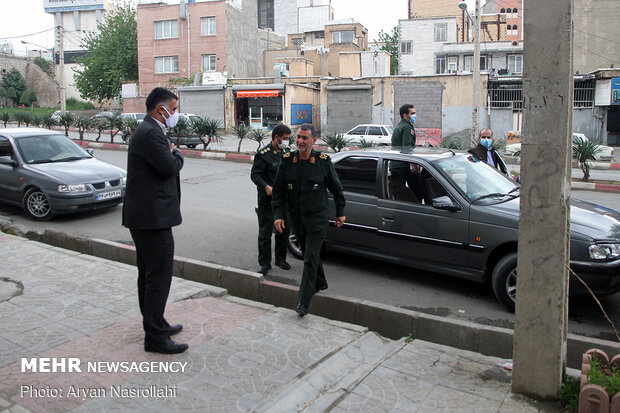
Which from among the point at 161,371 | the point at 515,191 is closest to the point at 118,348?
the point at 161,371

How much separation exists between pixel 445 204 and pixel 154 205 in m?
3.31

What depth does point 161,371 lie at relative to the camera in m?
3.80

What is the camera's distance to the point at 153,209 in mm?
3951

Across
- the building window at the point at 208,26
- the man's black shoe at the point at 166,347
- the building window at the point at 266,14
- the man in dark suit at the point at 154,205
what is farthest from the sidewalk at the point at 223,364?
the building window at the point at 266,14

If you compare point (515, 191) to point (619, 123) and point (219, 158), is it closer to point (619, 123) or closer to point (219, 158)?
point (219, 158)

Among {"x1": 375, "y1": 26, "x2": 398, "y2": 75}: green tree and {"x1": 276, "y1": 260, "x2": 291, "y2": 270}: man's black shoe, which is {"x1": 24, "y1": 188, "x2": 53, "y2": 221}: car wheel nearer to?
{"x1": 276, "y1": 260, "x2": 291, "y2": 270}: man's black shoe

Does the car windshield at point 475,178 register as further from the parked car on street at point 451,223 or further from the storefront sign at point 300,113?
the storefront sign at point 300,113

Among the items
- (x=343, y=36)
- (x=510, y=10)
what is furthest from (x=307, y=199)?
(x=510, y=10)

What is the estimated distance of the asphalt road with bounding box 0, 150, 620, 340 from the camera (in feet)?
18.2

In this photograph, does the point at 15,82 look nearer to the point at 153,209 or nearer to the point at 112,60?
the point at 112,60

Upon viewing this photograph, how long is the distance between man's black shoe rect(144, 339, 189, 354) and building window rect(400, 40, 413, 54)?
5003 cm

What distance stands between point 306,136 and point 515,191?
278 centimetres

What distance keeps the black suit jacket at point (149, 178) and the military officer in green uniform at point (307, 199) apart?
1513 mm

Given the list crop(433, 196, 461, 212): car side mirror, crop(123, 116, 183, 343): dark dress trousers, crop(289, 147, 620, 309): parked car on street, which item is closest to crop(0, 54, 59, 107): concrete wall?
crop(289, 147, 620, 309): parked car on street
